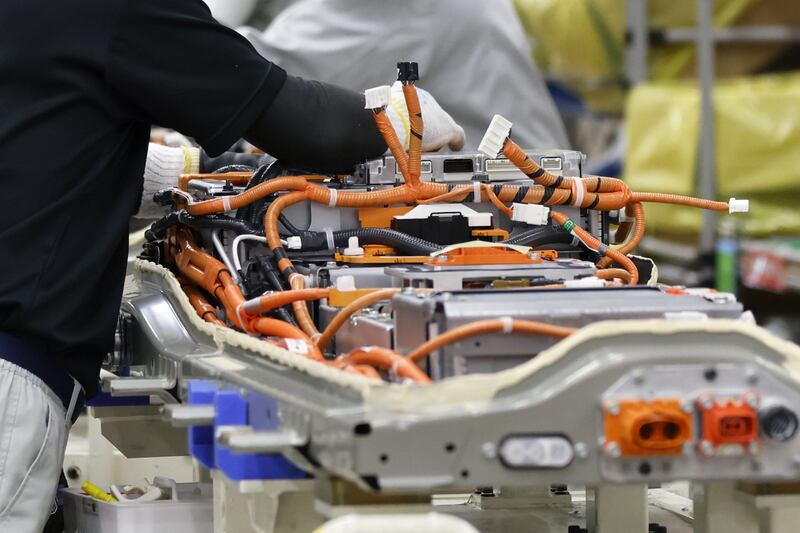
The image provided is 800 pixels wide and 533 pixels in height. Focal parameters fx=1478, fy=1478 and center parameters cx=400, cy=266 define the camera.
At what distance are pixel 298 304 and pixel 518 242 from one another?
559mm

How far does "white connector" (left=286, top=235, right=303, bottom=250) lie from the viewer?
10.2 feet

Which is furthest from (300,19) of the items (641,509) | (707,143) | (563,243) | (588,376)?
(588,376)

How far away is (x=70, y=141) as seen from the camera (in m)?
2.86

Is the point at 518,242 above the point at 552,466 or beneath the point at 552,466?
above

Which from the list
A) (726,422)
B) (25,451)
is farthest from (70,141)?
(726,422)

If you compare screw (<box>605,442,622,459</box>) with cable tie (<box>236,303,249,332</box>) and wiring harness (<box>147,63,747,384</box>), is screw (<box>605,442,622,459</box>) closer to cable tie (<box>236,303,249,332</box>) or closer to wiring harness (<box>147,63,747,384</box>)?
wiring harness (<box>147,63,747,384</box>)

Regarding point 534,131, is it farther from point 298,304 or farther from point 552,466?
point 552,466

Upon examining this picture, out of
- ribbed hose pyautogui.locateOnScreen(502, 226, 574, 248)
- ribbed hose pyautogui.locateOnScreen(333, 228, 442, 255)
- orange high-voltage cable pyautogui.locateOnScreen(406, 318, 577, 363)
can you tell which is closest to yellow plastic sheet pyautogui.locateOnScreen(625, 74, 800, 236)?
ribbed hose pyautogui.locateOnScreen(502, 226, 574, 248)

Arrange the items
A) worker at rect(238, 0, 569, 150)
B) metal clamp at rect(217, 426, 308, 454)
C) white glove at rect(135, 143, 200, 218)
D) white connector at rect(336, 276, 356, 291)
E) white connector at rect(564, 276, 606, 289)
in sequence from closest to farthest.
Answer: metal clamp at rect(217, 426, 308, 454), white connector at rect(564, 276, 606, 289), white connector at rect(336, 276, 356, 291), white glove at rect(135, 143, 200, 218), worker at rect(238, 0, 569, 150)

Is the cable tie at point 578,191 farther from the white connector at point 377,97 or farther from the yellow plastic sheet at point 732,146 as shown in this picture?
the yellow plastic sheet at point 732,146

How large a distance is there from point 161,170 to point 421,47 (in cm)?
257

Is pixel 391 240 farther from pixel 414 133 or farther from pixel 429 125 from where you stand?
pixel 429 125

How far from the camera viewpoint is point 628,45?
22.3 feet

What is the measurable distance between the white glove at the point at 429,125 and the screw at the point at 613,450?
4.35 feet
